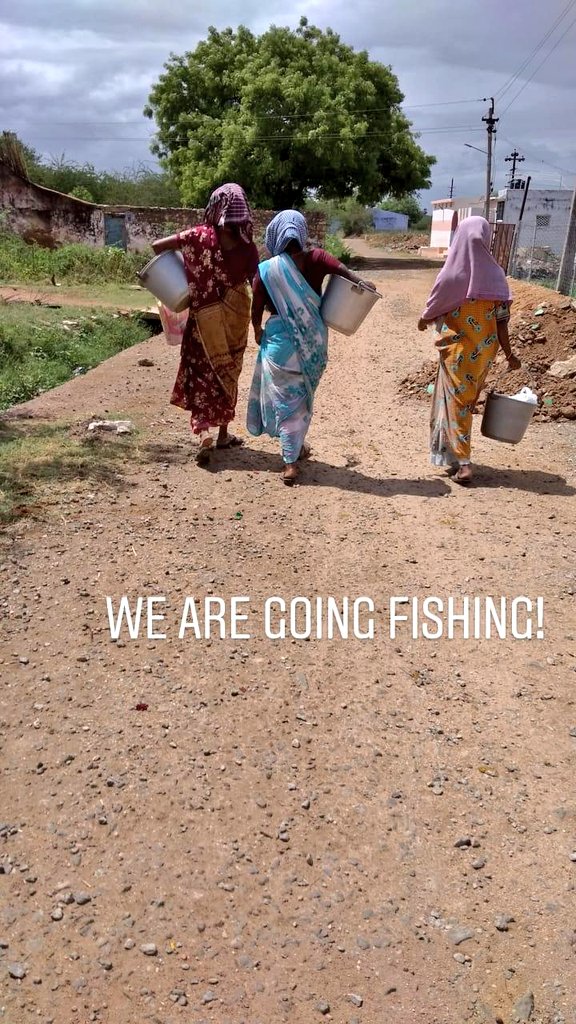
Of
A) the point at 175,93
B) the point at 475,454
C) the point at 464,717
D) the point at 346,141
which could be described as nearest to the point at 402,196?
the point at 346,141

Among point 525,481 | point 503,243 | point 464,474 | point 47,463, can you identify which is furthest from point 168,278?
point 503,243

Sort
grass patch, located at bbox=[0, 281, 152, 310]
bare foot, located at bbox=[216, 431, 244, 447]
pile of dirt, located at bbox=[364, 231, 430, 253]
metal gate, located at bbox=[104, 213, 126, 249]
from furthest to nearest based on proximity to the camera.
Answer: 1. pile of dirt, located at bbox=[364, 231, 430, 253]
2. metal gate, located at bbox=[104, 213, 126, 249]
3. grass patch, located at bbox=[0, 281, 152, 310]
4. bare foot, located at bbox=[216, 431, 244, 447]

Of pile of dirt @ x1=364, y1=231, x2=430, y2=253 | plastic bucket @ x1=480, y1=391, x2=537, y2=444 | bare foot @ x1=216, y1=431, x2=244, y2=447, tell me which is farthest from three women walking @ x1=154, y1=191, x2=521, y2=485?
pile of dirt @ x1=364, y1=231, x2=430, y2=253

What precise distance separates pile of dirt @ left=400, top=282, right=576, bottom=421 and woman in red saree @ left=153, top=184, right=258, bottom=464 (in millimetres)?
2196

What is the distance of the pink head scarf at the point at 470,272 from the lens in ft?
15.3

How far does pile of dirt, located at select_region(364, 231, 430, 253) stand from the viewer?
4053 centimetres

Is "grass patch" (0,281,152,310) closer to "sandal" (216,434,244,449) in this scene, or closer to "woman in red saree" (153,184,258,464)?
"sandal" (216,434,244,449)

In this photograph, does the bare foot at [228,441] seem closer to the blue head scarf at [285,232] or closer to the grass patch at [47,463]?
the grass patch at [47,463]

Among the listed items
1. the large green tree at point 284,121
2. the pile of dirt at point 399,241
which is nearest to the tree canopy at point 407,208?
the pile of dirt at point 399,241

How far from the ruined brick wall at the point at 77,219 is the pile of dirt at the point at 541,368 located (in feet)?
43.5

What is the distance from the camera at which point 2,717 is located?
9.14 feet

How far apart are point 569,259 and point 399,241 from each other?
3443 cm

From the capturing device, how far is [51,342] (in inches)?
381

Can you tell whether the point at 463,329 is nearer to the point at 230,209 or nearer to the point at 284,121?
the point at 230,209
